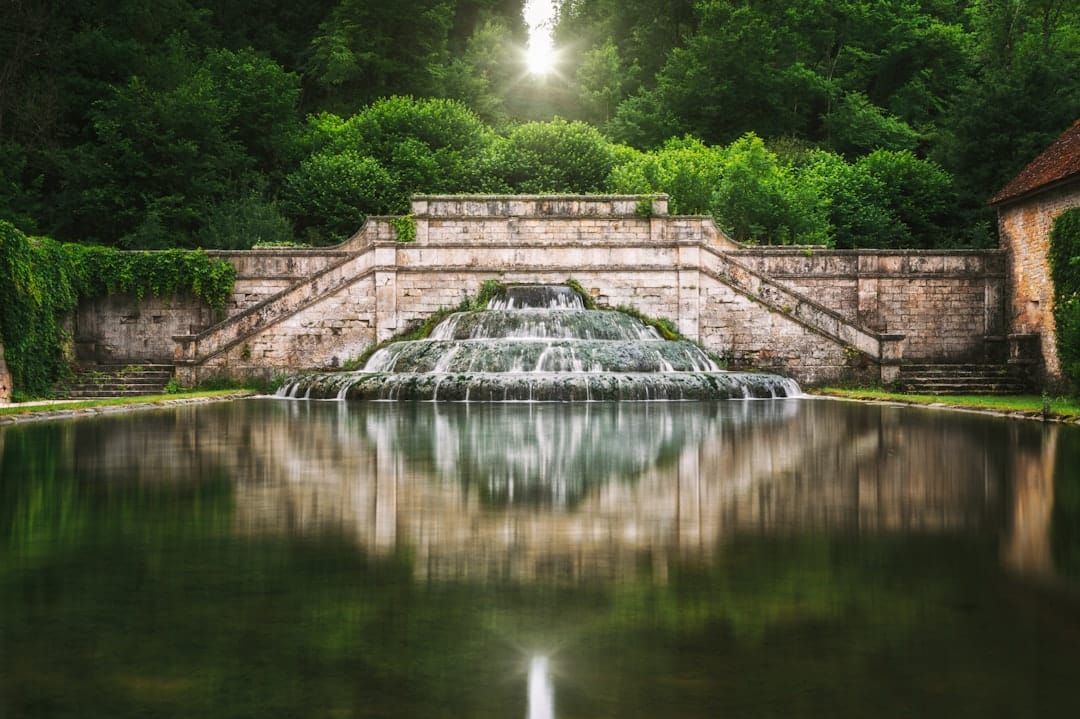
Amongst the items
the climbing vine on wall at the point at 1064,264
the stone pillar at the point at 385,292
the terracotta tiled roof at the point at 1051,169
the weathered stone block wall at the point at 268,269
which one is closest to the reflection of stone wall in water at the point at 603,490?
the climbing vine on wall at the point at 1064,264

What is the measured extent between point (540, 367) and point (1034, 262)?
42.2ft

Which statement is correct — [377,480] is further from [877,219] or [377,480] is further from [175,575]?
[877,219]

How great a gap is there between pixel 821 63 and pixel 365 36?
2089cm

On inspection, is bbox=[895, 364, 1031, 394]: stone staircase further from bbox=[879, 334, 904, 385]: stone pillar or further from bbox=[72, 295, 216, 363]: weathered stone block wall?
bbox=[72, 295, 216, 363]: weathered stone block wall

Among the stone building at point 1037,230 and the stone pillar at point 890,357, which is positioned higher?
the stone building at point 1037,230

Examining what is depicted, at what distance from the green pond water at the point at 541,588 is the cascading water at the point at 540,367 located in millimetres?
10123

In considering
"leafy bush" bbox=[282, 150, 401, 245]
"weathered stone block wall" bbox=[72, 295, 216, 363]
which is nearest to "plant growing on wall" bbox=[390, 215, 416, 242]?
"leafy bush" bbox=[282, 150, 401, 245]

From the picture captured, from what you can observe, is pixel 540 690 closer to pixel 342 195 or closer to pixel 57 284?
pixel 57 284

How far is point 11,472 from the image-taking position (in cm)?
775

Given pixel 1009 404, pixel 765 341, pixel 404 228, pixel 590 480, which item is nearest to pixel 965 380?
pixel 765 341

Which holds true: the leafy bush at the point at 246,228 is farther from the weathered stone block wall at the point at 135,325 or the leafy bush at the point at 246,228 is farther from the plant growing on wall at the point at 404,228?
the plant growing on wall at the point at 404,228

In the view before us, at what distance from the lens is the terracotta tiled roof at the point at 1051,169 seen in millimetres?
20953

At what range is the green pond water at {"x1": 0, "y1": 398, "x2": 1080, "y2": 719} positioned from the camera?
273cm

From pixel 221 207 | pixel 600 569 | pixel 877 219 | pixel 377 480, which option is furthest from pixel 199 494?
pixel 877 219
